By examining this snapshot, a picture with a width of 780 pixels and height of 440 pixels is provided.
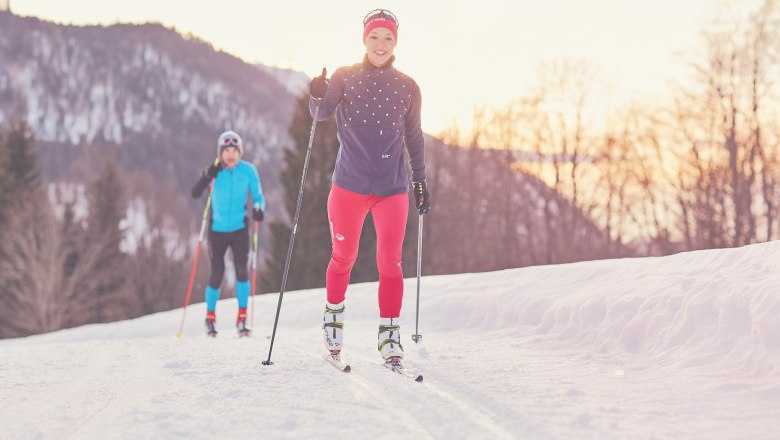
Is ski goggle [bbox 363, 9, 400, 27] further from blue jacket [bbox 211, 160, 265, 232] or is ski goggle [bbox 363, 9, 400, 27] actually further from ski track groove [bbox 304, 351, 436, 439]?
blue jacket [bbox 211, 160, 265, 232]

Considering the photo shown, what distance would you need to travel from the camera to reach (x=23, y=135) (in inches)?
1286

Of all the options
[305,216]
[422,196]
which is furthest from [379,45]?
[305,216]

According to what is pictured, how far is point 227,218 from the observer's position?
6.70m

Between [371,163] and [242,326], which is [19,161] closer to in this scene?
[242,326]

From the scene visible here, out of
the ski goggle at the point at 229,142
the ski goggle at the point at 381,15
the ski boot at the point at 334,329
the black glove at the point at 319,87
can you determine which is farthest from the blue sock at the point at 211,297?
the ski goggle at the point at 381,15

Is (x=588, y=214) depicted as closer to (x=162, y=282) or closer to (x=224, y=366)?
(x=162, y=282)

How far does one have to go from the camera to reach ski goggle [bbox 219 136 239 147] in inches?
269

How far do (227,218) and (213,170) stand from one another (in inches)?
23.3

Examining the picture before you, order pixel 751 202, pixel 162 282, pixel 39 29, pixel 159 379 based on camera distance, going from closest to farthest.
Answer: pixel 159 379 < pixel 751 202 < pixel 162 282 < pixel 39 29

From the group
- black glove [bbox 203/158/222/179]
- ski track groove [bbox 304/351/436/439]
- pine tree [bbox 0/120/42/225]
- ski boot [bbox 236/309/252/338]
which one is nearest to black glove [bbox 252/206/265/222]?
black glove [bbox 203/158/222/179]

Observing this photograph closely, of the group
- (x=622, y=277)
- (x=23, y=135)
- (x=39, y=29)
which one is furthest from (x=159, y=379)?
(x=39, y=29)

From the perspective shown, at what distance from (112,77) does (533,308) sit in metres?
Answer: 173

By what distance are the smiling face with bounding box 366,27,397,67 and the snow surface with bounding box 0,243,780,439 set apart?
2.07 meters

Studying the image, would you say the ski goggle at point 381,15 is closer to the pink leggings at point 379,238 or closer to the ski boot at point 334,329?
the pink leggings at point 379,238
